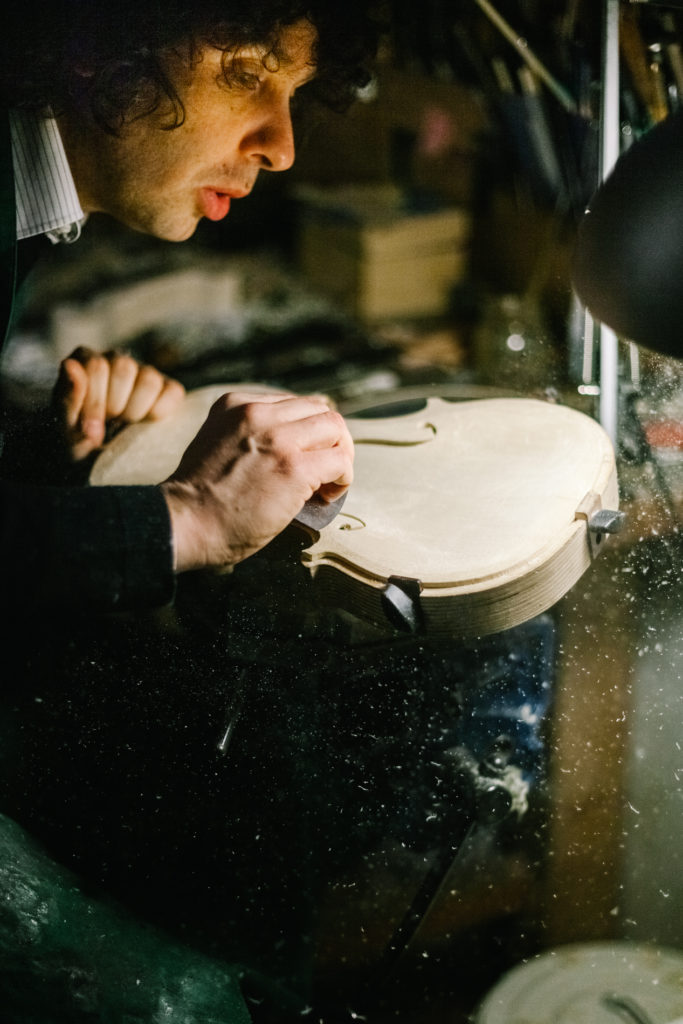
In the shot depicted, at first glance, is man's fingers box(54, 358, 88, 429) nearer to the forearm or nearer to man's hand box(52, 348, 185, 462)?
man's hand box(52, 348, 185, 462)

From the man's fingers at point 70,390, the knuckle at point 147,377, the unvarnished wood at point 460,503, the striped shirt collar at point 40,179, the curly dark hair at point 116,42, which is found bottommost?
the unvarnished wood at point 460,503

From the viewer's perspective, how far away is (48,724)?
108cm

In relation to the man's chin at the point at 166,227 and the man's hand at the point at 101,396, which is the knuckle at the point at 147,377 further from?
the man's chin at the point at 166,227

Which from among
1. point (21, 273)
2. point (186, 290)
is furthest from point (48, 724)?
point (186, 290)

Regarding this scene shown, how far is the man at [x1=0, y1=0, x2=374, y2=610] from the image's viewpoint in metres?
0.88

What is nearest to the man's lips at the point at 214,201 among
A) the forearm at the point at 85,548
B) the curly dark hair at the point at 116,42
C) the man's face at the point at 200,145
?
the man's face at the point at 200,145

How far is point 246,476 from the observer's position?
0.94 m

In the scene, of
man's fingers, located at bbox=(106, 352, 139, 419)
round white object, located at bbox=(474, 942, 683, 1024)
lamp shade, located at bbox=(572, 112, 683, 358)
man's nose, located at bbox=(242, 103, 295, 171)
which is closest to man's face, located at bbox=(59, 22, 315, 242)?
man's nose, located at bbox=(242, 103, 295, 171)

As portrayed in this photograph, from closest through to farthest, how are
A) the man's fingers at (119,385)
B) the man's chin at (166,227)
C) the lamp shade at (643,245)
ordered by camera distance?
the lamp shade at (643,245) → the man's chin at (166,227) → the man's fingers at (119,385)

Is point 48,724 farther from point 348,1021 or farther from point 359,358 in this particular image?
point 359,358

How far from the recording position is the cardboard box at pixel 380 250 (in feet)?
10.7

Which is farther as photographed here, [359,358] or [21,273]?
[359,358]

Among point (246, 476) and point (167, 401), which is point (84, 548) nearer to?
point (246, 476)

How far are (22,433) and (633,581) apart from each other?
89cm
